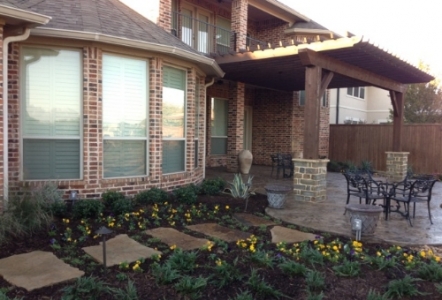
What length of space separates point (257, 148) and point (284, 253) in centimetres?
1222

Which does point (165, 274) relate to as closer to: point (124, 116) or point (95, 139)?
point (95, 139)

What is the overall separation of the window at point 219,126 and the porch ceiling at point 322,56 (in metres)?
1.81

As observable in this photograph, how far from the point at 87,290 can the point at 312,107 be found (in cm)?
611

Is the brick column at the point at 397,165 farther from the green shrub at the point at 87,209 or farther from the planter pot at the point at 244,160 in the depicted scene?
the green shrub at the point at 87,209

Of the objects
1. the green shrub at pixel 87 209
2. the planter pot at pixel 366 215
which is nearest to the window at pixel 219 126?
the green shrub at pixel 87 209

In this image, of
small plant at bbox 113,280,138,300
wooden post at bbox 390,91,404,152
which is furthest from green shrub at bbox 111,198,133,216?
wooden post at bbox 390,91,404,152

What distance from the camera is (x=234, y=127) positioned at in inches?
496

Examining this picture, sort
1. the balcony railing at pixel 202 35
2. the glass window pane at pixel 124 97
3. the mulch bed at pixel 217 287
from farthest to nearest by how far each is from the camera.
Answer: the balcony railing at pixel 202 35
the glass window pane at pixel 124 97
the mulch bed at pixel 217 287

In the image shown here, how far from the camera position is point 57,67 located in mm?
6629

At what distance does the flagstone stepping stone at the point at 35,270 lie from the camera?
12.1 ft

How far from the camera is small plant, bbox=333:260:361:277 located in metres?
3.92

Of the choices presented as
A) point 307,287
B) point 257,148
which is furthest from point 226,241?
point 257,148

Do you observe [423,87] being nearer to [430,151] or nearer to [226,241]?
[430,151]

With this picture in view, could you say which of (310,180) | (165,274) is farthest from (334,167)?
(165,274)
